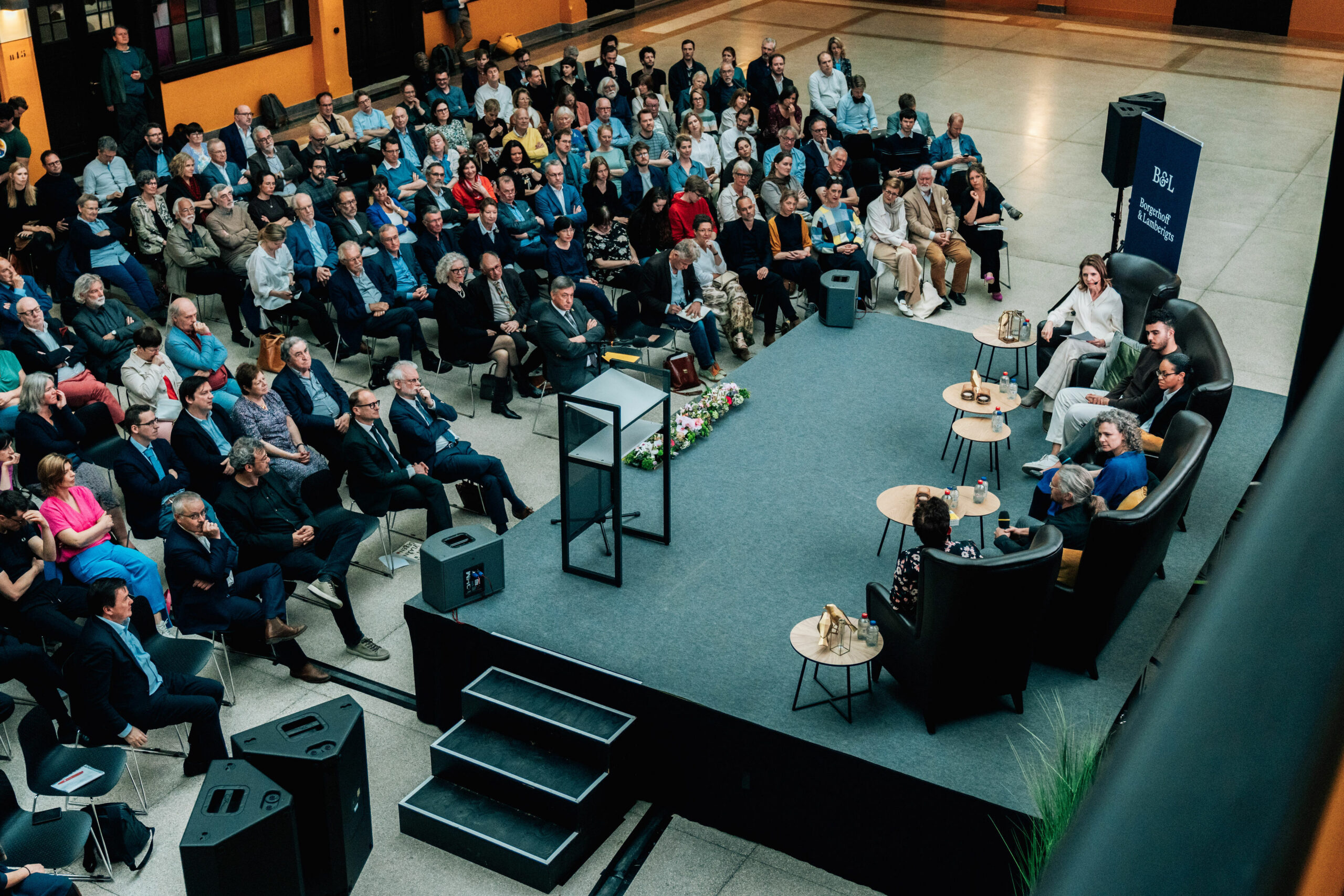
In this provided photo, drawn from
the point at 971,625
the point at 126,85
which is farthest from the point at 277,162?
the point at 971,625

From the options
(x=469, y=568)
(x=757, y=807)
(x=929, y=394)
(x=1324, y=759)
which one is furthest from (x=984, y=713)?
(x=1324, y=759)

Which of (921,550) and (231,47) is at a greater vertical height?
(231,47)

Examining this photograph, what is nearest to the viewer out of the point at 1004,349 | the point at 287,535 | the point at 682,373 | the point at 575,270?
the point at 287,535

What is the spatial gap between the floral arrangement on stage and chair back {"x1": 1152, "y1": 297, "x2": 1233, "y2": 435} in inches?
116

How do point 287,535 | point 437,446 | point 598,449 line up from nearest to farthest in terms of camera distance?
1. point 598,449
2. point 287,535
3. point 437,446

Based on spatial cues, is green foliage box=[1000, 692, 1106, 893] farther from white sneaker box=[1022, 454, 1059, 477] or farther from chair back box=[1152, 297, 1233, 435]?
white sneaker box=[1022, 454, 1059, 477]

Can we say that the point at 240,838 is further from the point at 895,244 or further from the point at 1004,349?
the point at 895,244

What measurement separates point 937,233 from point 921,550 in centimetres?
645

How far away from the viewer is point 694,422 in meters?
8.72

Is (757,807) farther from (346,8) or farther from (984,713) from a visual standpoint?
(346,8)

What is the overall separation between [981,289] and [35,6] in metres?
10.1

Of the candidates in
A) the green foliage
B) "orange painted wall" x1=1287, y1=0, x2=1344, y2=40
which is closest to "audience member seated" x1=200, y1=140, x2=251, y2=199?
the green foliage

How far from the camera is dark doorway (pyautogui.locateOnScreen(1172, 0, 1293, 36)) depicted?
69.5ft

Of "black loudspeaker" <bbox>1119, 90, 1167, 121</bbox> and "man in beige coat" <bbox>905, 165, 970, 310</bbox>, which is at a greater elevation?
"black loudspeaker" <bbox>1119, 90, 1167, 121</bbox>
